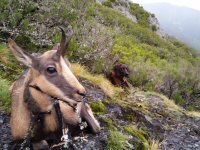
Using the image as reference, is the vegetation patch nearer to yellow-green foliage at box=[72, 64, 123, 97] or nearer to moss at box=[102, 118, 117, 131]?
moss at box=[102, 118, 117, 131]

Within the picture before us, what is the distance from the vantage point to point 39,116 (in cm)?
516

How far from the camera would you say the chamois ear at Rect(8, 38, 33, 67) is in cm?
471

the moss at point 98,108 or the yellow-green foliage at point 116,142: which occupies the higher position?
the moss at point 98,108

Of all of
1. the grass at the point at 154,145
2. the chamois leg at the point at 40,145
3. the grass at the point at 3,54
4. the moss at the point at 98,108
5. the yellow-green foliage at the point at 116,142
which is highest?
the grass at the point at 3,54

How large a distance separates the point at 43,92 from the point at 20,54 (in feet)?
1.73

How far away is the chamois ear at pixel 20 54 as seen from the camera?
471cm

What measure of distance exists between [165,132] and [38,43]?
3.68 m

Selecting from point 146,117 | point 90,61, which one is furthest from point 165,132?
point 90,61

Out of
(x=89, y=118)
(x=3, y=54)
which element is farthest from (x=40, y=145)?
(x=3, y=54)

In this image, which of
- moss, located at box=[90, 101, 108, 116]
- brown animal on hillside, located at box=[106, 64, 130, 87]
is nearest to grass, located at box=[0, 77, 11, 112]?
moss, located at box=[90, 101, 108, 116]

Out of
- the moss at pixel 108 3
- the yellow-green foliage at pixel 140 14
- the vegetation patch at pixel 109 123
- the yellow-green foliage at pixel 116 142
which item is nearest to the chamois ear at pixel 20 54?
the yellow-green foliage at pixel 116 142

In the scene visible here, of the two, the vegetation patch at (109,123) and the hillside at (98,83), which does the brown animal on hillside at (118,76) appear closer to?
the hillside at (98,83)

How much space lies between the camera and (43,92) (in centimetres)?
488

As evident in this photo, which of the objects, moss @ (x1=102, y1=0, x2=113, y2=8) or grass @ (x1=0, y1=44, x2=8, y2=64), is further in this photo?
moss @ (x1=102, y1=0, x2=113, y2=8)
